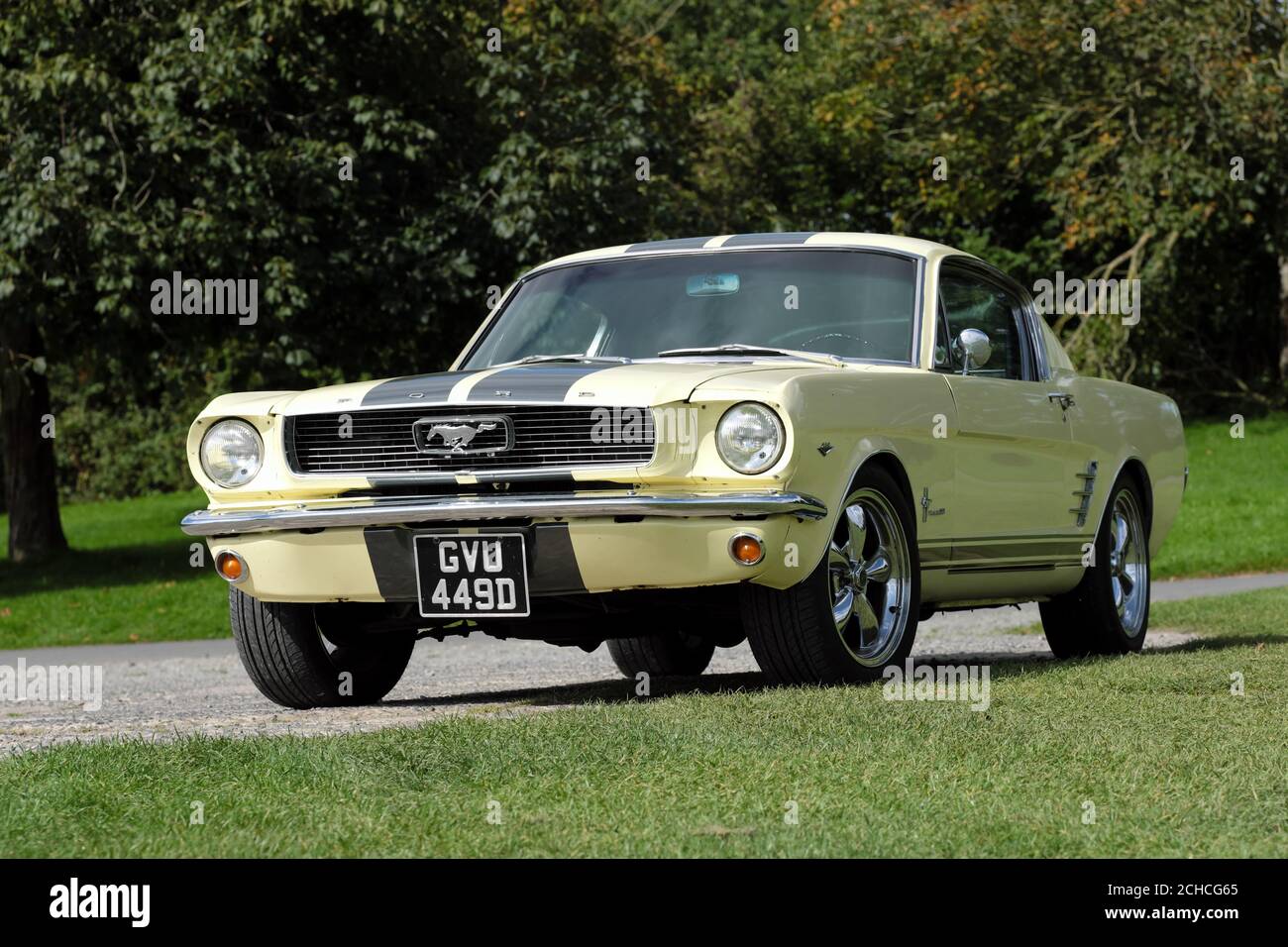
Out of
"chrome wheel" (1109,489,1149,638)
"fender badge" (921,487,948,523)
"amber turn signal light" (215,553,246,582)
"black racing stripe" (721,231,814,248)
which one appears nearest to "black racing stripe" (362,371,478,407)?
"amber turn signal light" (215,553,246,582)

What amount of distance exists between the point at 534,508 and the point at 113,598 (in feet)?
45.3

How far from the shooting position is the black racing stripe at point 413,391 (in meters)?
6.48

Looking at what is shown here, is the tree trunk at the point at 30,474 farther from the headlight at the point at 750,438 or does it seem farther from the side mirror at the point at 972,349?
the headlight at the point at 750,438

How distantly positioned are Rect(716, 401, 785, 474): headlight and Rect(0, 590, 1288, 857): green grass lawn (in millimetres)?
767

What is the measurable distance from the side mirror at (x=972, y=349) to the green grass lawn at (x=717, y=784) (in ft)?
5.83

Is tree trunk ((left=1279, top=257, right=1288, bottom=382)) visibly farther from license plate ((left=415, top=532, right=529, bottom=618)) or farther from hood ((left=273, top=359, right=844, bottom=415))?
license plate ((left=415, top=532, right=529, bottom=618))

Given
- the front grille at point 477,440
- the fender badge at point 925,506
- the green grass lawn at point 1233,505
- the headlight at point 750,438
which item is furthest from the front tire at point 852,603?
the green grass lawn at point 1233,505

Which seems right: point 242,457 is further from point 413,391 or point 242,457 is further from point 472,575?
point 472,575

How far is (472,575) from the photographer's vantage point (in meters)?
6.32

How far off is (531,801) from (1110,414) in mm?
5197

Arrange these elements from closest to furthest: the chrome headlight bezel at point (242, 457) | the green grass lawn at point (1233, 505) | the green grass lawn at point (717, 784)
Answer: the green grass lawn at point (717, 784)
the chrome headlight bezel at point (242, 457)
the green grass lawn at point (1233, 505)
